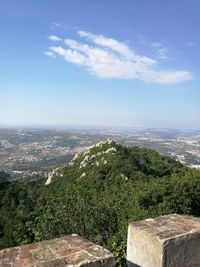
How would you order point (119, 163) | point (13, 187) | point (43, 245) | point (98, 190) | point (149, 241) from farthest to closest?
1. point (13, 187)
2. point (119, 163)
3. point (98, 190)
4. point (149, 241)
5. point (43, 245)

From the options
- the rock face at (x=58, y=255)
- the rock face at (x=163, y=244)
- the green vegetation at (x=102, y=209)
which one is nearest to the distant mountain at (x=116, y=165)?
the green vegetation at (x=102, y=209)

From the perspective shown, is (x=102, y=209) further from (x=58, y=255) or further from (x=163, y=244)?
(x=58, y=255)

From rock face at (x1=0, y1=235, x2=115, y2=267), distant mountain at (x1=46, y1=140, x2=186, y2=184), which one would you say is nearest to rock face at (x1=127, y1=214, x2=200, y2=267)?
rock face at (x1=0, y1=235, x2=115, y2=267)

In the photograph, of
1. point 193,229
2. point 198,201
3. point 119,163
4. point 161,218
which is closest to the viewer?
point 193,229

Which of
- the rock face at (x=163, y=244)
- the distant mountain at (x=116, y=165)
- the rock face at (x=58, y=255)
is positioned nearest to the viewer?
the rock face at (x=58, y=255)

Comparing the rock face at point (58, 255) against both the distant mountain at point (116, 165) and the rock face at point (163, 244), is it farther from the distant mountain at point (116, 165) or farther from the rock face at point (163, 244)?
the distant mountain at point (116, 165)

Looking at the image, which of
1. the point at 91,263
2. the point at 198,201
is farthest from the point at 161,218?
the point at 198,201

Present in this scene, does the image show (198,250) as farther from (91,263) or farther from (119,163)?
(119,163)
